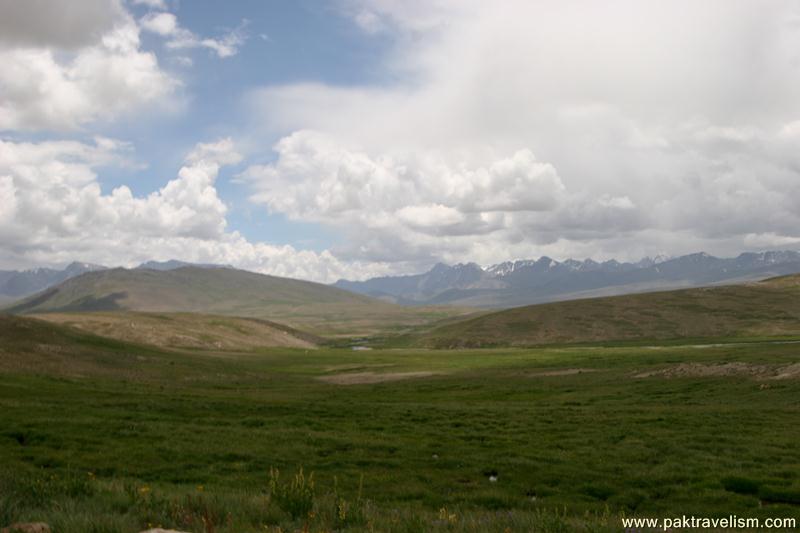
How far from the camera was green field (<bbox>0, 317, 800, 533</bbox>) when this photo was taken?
12406 millimetres

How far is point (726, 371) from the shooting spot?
2180 inches

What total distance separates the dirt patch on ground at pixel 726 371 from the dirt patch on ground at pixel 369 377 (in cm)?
3258

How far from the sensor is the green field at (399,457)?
12406 millimetres

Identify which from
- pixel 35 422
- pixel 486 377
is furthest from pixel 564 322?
pixel 35 422

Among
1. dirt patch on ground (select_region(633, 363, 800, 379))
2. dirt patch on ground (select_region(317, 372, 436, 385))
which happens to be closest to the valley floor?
dirt patch on ground (select_region(633, 363, 800, 379))

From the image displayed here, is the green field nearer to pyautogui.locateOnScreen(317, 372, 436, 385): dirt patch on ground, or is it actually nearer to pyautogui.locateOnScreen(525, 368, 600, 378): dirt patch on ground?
pyautogui.locateOnScreen(525, 368, 600, 378): dirt patch on ground

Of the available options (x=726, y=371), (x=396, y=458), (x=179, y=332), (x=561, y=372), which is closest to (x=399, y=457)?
(x=396, y=458)

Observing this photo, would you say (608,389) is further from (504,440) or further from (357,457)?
(357,457)

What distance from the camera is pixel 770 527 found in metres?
14.9

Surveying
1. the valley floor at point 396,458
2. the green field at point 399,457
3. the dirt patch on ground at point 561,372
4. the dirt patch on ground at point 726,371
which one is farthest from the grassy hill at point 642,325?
the valley floor at point 396,458

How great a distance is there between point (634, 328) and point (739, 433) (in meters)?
156

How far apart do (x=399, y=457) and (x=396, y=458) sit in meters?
0.34

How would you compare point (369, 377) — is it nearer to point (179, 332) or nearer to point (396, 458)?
point (396, 458)

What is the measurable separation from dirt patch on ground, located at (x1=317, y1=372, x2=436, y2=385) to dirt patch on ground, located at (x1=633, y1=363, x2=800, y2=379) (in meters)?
32.6
